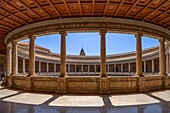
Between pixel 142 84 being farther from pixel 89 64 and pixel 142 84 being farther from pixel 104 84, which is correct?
pixel 89 64

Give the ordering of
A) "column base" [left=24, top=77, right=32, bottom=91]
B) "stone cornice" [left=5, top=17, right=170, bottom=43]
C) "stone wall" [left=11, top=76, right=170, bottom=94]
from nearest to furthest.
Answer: "stone wall" [left=11, top=76, right=170, bottom=94]
"stone cornice" [left=5, top=17, right=170, bottom=43]
"column base" [left=24, top=77, right=32, bottom=91]

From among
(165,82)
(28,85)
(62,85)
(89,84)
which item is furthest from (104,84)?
(165,82)

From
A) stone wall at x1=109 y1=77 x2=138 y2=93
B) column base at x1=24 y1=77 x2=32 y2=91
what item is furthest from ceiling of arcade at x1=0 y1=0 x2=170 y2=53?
stone wall at x1=109 y1=77 x2=138 y2=93

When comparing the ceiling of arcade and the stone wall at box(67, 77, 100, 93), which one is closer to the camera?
the ceiling of arcade

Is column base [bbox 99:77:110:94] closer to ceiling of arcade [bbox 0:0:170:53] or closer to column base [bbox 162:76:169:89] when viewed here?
ceiling of arcade [bbox 0:0:170:53]

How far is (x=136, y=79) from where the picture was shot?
12789 mm

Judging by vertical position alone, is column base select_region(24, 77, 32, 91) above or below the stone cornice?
below

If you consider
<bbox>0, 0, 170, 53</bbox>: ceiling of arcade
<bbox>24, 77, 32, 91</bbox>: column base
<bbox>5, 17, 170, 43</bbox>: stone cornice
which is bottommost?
<bbox>24, 77, 32, 91</bbox>: column base

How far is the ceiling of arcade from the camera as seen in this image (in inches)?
390

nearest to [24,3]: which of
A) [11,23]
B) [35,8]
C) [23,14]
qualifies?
[35,8]

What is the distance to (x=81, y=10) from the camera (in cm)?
1123

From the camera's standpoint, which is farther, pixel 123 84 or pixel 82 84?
pixel 123 84

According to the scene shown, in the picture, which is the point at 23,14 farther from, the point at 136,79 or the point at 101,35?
the point at 136,79

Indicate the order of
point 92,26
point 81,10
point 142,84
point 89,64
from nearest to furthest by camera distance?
point 81,10 → point 92,26 → point 142,84 → point 89,64
